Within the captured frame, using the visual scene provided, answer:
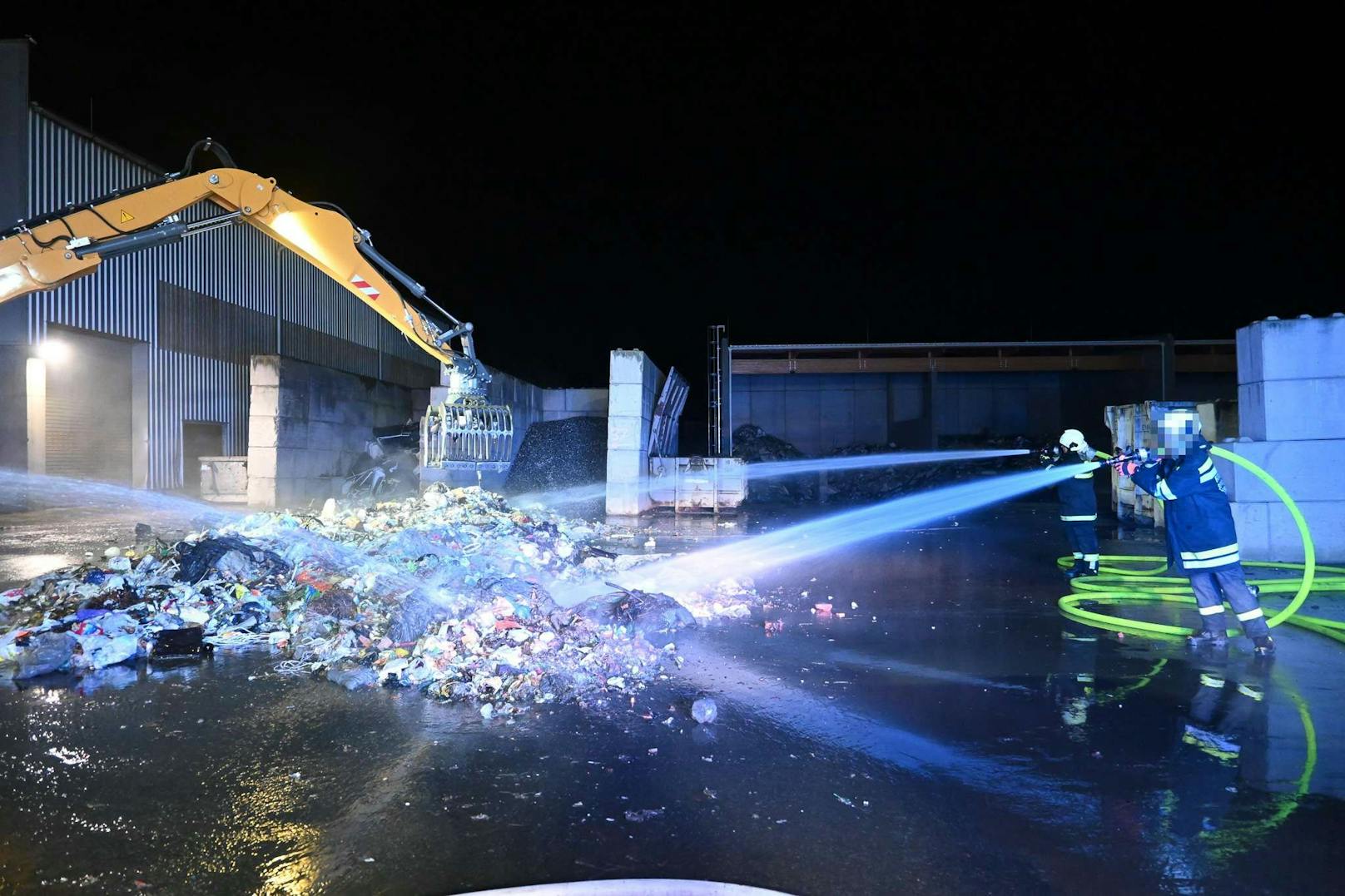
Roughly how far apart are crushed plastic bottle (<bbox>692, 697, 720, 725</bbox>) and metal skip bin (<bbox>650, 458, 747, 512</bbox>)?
11883mm

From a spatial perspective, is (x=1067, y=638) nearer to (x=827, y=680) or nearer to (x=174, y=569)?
(x=827, y=680)

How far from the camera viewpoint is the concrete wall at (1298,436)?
8.74 m

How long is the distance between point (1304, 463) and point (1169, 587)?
107 inches

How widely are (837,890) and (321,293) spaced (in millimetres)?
24338

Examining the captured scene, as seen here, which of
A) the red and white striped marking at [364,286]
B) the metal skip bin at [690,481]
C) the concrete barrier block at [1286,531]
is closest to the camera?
the red and white striped marking at [364,286]

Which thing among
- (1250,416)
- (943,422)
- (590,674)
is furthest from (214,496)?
(943,422)

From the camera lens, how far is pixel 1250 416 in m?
9.27

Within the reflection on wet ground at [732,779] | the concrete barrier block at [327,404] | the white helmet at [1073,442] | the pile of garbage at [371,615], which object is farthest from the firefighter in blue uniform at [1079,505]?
the concrete barrier block at [327,404]

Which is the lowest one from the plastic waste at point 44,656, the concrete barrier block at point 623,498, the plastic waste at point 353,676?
the plastic waste at point 353,676

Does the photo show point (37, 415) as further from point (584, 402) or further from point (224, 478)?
point (584, 402)

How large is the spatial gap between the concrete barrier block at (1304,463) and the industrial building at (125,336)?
47.9 ft

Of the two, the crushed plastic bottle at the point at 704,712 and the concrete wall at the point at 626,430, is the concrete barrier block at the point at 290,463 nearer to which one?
the concrete wall at the point at 626,430

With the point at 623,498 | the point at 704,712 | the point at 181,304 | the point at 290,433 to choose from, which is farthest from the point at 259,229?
the point at 181,304

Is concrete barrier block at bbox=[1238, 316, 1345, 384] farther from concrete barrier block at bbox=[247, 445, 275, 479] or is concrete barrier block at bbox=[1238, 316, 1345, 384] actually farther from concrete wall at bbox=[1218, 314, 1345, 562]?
concrete barrier block at bbox=[247, 445, 275, 479]
